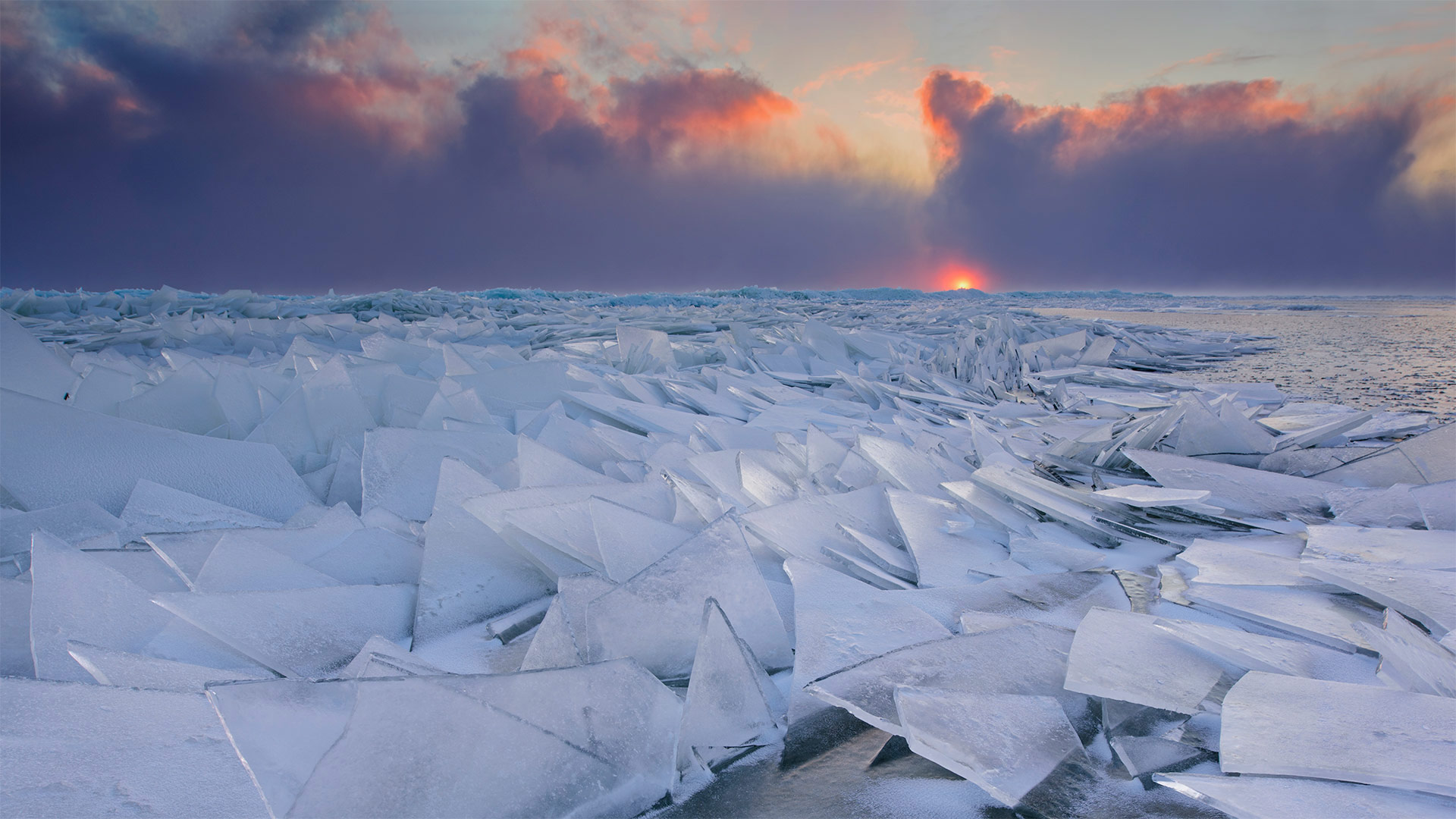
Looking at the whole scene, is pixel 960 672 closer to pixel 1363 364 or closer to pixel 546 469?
pixel 546 469

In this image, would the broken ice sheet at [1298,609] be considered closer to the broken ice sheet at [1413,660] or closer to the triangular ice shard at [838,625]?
the broken ice sheet at [1413,660]

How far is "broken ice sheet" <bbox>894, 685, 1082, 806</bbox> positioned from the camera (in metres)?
0.54

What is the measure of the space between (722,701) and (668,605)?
148 millimetres

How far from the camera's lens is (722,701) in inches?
24.7

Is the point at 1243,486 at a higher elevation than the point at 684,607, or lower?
higher

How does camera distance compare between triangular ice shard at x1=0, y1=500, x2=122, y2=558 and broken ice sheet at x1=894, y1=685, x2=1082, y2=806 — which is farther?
triangular ice shard at x1=0, y1=500, x2=122, y2=558

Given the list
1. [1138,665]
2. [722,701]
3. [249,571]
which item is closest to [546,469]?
[249,571]

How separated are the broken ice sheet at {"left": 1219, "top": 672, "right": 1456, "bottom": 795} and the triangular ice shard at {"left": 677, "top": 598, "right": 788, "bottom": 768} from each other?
389 mm

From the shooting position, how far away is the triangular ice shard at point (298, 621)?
0.71 meters

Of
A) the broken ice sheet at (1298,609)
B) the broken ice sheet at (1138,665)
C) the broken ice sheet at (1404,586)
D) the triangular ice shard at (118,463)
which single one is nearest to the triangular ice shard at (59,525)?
the triangular ice shard at (118,463)

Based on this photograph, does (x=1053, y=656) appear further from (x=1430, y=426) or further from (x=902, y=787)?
(x=1430, y=426)

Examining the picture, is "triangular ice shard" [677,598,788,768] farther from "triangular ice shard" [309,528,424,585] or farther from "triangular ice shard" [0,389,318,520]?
"triangular ice shard" [0,389,318,520]

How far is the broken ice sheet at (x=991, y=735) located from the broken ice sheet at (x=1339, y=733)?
13 centimetres

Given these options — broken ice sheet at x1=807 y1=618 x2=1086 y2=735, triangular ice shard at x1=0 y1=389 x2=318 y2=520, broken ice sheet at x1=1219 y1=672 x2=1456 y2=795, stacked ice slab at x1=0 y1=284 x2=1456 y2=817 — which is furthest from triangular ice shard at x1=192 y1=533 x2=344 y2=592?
broken ice sheet at x1=1219 y1=672 x2=1456 y2=795
